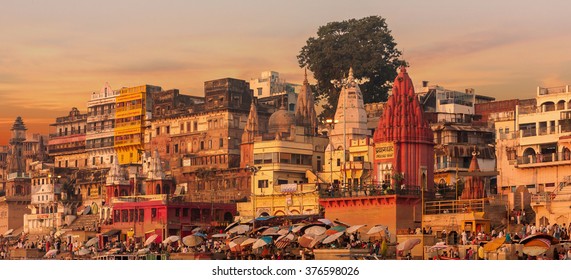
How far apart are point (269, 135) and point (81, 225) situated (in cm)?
1374

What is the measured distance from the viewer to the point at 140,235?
224ft

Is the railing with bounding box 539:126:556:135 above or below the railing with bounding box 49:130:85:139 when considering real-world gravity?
below

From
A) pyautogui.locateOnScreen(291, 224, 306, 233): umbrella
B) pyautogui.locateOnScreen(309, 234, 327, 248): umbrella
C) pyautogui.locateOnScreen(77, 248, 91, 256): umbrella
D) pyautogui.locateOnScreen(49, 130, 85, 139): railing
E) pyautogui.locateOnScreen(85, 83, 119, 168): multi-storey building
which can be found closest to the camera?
pyautogui.locateOnScreen(309, 234, 327, 248): umbrella

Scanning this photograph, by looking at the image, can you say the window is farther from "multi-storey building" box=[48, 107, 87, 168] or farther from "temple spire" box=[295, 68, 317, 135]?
"multi-storey building" box=[48, 107, 87, 168]

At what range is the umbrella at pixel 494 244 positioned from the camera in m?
43.4

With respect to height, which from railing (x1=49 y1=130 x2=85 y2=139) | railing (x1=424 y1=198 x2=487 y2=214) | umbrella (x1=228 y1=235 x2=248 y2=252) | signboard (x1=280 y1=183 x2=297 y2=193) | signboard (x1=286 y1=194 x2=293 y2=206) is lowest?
umbrella (x1=228 y1=235 x2=248 y2=252)

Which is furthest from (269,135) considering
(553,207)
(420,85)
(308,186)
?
(553,207)

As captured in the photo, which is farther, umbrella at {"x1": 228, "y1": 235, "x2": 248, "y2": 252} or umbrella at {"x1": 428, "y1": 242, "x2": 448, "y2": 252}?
umbrella at {"x1": 228, "y1": 235, "x2": 248, "y2": 252}

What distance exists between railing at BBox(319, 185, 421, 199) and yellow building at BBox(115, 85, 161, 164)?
26.5m

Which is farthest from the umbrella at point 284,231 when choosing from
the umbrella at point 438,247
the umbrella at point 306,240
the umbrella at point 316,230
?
the umbrella at point 438,247

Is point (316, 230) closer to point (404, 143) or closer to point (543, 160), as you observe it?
point (404, 143)

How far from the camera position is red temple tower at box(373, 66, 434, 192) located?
55.1m

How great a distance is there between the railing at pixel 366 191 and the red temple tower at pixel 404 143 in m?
0.60

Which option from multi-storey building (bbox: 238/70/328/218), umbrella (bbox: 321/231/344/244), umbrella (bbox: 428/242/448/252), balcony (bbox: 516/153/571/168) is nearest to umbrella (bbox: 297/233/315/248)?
umbrella (bbox: 321/231/344/244)
